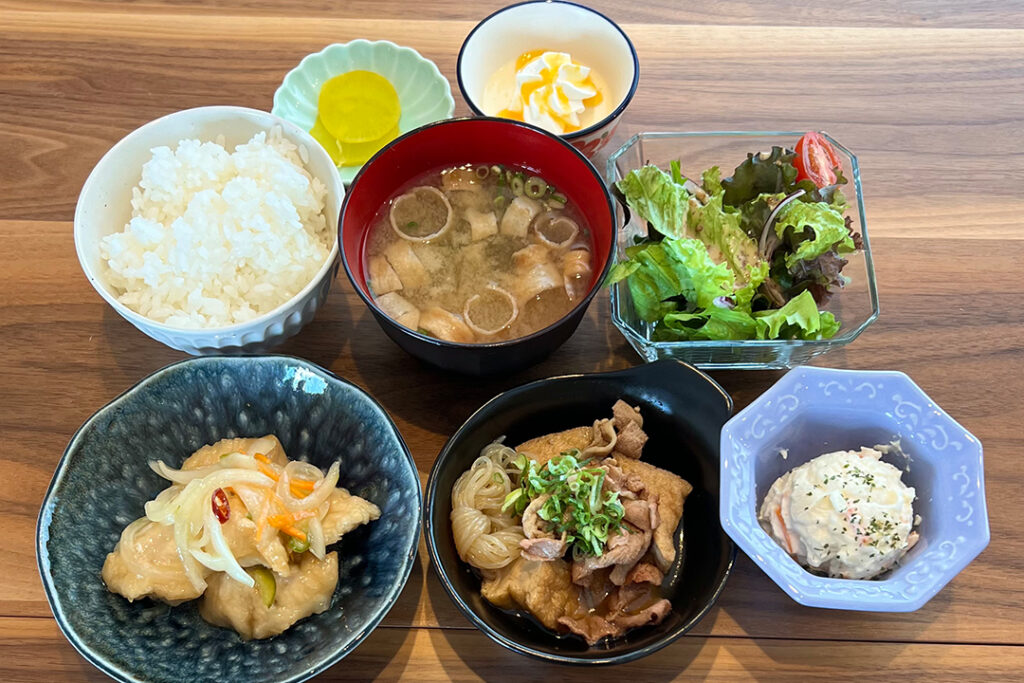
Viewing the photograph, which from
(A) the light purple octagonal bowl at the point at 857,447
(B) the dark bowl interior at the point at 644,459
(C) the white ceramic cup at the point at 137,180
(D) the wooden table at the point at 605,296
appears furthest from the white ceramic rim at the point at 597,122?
(A) the light purple octagonal bowl at the point at 857,447

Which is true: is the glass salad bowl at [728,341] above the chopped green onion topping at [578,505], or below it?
above

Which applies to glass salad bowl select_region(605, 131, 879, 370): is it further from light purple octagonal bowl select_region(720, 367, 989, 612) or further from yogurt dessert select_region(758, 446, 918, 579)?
yogurt dessert select_region(758, 446, 918, 579)

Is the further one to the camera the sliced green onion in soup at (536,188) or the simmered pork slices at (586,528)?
the sliced green onion in soup at (536,188)

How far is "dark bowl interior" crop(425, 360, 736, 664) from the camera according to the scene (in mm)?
1668

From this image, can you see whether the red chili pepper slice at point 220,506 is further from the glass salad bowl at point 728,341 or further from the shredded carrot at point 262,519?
the glass salad bowl at point 728,341

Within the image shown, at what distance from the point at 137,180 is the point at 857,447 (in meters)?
1.99

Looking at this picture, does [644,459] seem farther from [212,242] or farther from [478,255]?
[212,242]

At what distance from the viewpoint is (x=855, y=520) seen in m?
1.65

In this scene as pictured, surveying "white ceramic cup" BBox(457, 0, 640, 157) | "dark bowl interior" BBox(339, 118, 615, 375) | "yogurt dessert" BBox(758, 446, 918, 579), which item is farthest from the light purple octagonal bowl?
"white ceramic cup" BBox(457, 0, 640, 157)

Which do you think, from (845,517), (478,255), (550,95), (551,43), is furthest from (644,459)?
(551,43)

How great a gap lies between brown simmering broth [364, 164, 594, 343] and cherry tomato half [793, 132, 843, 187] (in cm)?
64

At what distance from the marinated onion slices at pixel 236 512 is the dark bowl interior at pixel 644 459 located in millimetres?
257

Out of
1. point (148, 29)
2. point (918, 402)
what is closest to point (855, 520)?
point (918, 402)

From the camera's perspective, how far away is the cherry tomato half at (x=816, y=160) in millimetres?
2154
